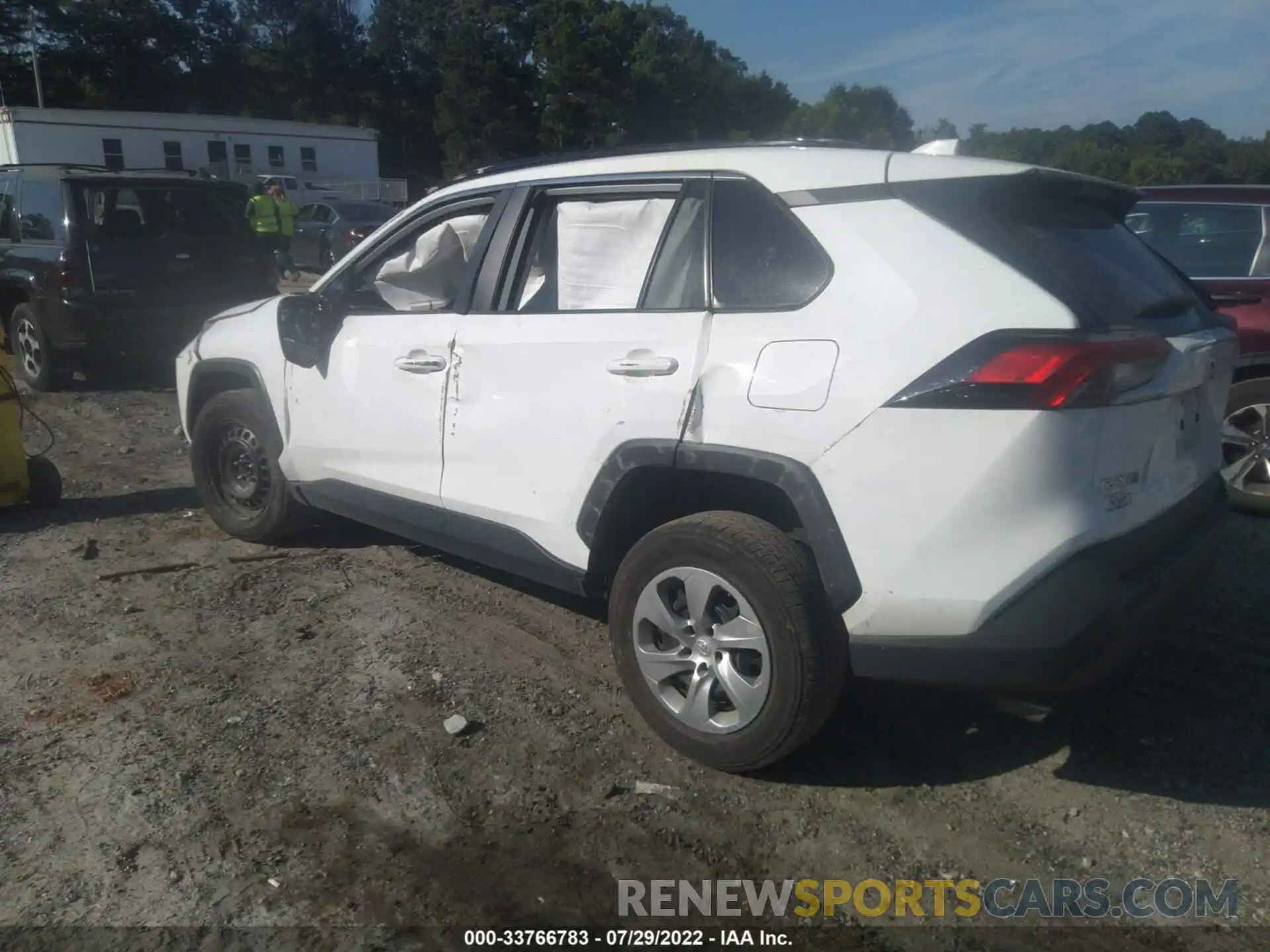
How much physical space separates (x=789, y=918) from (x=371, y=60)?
245 ft

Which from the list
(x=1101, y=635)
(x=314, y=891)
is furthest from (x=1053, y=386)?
(x=314, y=891)

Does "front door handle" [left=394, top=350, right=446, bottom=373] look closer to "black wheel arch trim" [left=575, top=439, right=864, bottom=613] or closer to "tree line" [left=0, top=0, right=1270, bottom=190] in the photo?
"black wheel arch trim" [left=575, top=439, right=864, bottom=613]

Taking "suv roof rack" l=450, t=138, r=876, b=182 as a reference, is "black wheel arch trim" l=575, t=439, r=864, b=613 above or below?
below

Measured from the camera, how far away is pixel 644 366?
138 inches

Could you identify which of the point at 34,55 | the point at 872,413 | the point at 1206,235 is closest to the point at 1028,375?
the point at 872,413

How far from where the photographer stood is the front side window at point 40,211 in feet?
29.8

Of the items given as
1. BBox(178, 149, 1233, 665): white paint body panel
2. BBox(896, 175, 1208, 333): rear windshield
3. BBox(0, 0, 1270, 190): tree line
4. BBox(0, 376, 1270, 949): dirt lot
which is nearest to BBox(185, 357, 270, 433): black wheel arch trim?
BBox(0, 376, 1270, 949): dirt lot

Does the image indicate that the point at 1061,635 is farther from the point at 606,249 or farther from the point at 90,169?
the point at 90,169

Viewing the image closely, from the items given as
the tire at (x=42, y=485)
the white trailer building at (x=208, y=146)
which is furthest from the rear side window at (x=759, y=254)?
the white trailer building at (x=208, y=146)

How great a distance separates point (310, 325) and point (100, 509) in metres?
2.48

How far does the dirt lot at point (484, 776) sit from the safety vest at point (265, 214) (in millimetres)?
13217

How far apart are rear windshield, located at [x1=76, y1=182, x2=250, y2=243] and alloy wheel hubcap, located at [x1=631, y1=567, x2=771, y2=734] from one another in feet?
24.5

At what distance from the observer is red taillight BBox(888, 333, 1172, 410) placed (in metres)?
2.80

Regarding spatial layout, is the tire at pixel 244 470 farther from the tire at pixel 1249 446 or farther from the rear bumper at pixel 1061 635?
the tire at pixel 1249 446
